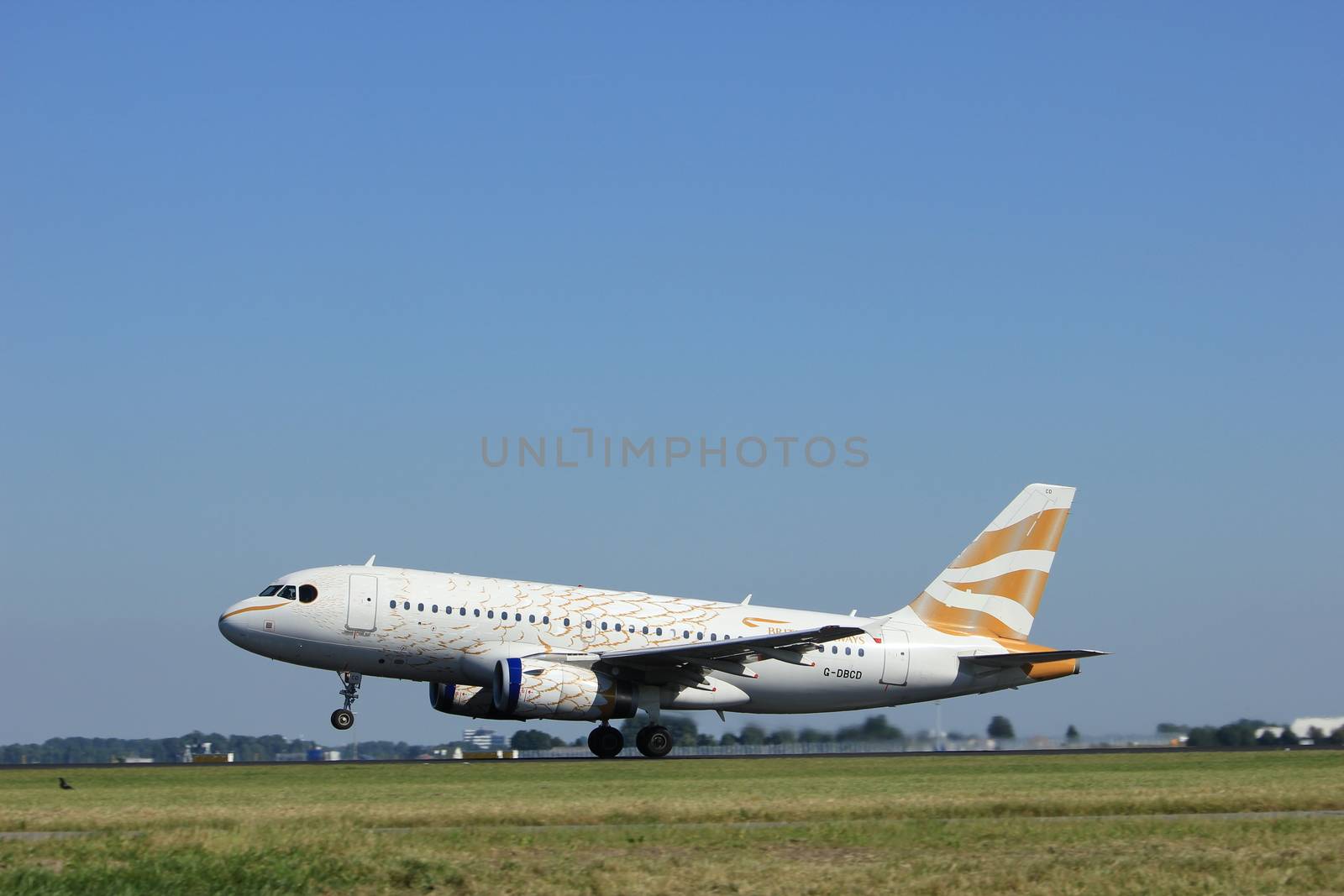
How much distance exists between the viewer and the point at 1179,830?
18.8 meters

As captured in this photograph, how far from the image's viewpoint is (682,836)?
1848 cm

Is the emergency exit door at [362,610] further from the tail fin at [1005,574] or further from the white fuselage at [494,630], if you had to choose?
the tail fin at [1005,574]

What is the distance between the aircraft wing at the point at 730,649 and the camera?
35.9 metres

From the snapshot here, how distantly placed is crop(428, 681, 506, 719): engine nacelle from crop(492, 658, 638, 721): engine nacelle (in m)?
1.86

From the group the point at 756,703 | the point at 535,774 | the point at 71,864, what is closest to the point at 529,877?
the point at 71,864

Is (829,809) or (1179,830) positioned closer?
(1179,830)

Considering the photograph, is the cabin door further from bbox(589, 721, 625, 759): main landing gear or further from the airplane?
bbox(589, 721, 625, 759): main landing gear

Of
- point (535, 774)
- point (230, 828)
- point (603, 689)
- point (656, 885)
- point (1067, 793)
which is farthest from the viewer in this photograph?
point (603, 689)

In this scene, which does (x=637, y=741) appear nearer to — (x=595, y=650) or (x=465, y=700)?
(x=595, y=650)

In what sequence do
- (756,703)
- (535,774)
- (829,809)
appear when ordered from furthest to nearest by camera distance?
1. (756,703)
2. (535,774)
3. (829,809)

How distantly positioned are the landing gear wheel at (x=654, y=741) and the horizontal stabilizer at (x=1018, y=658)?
9.10 m

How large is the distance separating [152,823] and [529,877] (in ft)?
20.7

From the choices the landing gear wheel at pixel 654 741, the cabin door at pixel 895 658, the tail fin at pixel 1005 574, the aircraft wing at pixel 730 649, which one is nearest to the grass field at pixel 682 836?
the aircraft wing at pixel 730 649

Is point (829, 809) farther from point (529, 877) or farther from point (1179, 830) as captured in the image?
point (529, 877)
